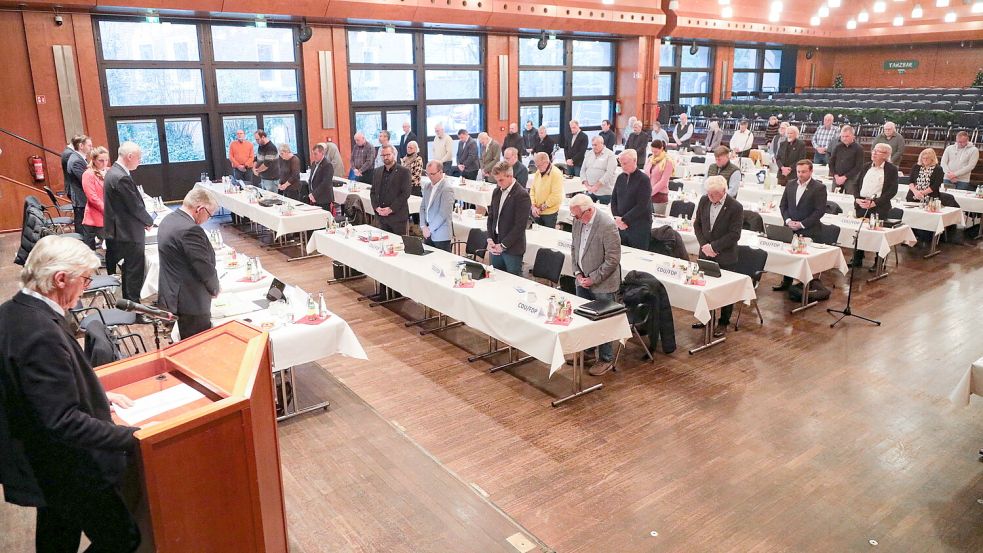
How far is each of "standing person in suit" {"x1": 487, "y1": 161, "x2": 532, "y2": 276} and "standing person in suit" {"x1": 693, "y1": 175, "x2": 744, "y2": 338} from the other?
179 centimetres

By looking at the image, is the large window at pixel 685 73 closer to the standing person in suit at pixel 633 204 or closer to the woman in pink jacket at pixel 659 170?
the woman in pink jacket at pixel 659 170

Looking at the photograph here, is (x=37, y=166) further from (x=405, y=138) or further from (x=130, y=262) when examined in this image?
(x=130, y=262)

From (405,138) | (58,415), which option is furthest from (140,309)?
(405,138)

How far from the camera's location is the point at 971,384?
4.33 m

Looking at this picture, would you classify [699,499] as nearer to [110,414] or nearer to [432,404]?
[432,404]

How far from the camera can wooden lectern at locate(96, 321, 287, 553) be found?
2260 mm

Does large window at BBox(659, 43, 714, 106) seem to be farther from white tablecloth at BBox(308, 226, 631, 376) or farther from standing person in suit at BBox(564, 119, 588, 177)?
white tablecloth at BBox(308, 226, 631, 376)

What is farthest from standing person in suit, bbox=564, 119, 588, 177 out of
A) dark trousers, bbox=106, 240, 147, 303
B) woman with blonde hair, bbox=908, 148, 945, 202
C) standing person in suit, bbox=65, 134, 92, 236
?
dark trousers, bbox=106, 240, 147, 303

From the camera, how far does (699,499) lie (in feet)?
13.7

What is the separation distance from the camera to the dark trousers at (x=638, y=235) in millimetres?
7423

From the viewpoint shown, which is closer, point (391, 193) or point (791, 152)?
point (391, 193)

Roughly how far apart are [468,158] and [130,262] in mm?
7179

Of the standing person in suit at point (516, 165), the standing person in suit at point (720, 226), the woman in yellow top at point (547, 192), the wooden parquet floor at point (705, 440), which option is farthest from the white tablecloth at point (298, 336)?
the standing person in suit at point (516, 165)

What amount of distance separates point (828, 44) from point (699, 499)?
83.3 feet
